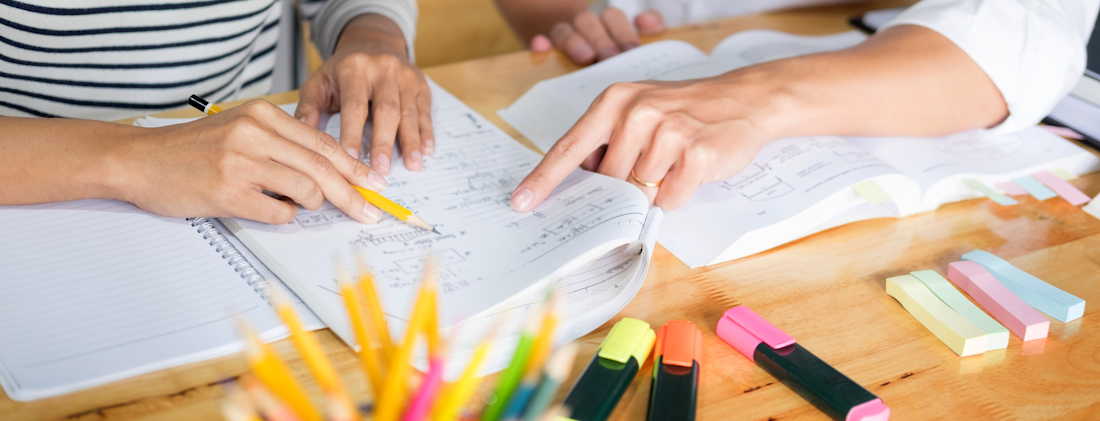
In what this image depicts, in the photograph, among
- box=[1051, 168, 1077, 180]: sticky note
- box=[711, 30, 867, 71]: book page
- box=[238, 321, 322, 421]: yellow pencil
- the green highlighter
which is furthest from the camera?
box=[711, 30, 867, 71]: book page

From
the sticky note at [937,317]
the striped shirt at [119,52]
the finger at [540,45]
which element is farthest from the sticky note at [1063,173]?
the striped shirt at [119,52]

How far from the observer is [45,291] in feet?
1.59

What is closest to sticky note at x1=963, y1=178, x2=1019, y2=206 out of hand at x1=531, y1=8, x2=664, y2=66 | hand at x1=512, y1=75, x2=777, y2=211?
hand at x1=512, y1=75, x2=777, y2=211

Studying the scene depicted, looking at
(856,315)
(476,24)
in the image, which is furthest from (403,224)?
(476,24)

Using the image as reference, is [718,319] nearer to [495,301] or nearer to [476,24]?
[495,301]

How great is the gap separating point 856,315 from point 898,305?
4cm

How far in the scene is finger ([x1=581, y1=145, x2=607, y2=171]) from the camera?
0.68 metres

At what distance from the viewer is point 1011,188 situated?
0.72m

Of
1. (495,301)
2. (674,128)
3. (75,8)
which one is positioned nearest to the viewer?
(495,301)

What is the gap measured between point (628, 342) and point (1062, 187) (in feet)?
1.81

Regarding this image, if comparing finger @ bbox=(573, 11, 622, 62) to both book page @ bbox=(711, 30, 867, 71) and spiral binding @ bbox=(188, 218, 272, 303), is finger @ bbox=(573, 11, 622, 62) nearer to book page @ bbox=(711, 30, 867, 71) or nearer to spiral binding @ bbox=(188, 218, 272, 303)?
book page @ bbox=(711, 30, 867, 71)

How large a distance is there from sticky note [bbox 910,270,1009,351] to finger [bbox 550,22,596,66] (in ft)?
1.77

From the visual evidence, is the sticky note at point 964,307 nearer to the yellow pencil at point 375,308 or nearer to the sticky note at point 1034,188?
the sticky note at point 1034,188

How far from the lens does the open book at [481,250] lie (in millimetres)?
480
